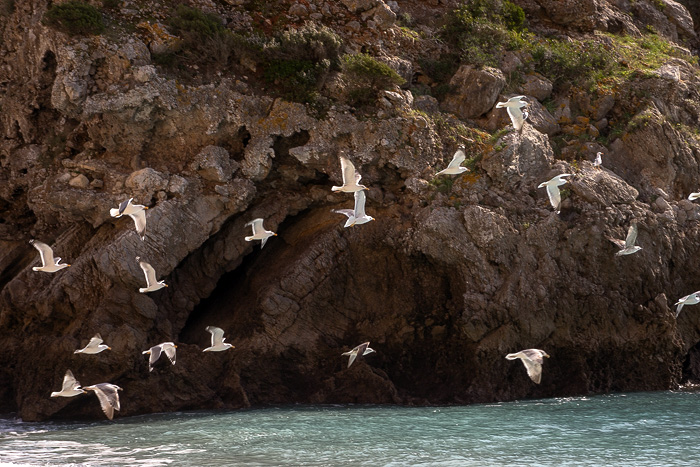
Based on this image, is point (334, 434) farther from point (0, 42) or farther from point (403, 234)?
point (0, 42)

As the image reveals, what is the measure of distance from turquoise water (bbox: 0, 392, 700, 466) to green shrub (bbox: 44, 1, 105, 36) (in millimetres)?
9631

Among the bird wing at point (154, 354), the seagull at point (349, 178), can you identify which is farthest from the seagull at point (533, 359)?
the bird wing at point (154, 354)

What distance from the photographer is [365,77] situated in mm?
24812

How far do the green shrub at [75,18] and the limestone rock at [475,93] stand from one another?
31.0 feet

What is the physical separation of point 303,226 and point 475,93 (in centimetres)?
604

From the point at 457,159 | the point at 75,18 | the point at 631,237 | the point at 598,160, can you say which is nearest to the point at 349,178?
the point at 457,159

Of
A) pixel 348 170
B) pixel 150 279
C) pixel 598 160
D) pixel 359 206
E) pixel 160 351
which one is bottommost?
pixel 160 351

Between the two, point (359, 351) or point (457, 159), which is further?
point (359, 351)

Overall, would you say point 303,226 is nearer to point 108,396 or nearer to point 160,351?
point 160,351

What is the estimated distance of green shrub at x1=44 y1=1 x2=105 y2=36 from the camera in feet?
77.6

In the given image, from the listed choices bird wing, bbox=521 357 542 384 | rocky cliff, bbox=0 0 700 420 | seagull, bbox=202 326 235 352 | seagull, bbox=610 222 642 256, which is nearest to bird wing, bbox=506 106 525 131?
seagull, bbox=610 222 642 256

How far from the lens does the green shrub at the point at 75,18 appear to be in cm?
2366

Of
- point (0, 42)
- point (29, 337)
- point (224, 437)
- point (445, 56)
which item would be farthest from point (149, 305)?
point (445, 56)

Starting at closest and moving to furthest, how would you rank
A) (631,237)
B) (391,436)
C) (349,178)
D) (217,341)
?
(391,436) < (349,178) < (217,341) < (631,237)
